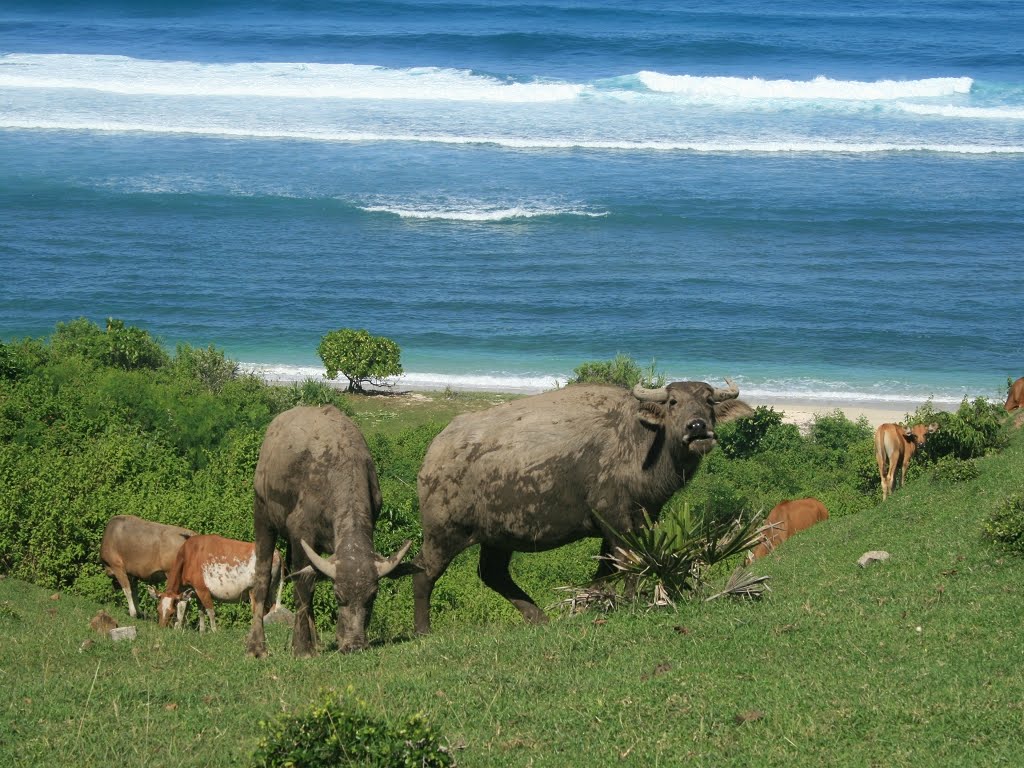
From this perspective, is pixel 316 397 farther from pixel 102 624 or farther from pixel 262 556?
pixel 262 556

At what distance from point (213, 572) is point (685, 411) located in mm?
6397

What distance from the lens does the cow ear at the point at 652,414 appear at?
12.8 meters

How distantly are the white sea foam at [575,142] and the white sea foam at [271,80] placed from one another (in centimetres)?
1045

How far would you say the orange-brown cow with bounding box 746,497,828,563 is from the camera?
19.6m

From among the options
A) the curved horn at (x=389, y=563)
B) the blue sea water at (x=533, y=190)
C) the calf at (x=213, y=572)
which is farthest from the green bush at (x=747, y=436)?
the curved horn at (x=389, y=563)

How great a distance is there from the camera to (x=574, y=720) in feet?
31.1

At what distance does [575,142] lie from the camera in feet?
230

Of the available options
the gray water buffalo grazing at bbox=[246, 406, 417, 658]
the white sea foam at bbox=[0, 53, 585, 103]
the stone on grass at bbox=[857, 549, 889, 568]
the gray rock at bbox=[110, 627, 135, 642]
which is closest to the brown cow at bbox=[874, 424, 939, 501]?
the stone on grass at bbox=[857, 549, 889, 568]

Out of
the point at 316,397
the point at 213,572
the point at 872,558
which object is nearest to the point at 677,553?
the point at 872,558

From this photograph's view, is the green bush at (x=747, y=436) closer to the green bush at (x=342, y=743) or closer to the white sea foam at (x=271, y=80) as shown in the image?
the green bush at (x=342, y=743)

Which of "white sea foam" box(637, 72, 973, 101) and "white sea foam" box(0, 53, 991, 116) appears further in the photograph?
"white sea foam" box(637, 72, 973, 101)

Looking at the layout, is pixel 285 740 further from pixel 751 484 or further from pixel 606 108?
pixel 606 108

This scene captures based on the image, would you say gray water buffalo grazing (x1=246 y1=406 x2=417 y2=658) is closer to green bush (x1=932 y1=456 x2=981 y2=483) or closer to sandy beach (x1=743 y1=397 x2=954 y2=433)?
green bush (x1=932 y1=456 x2=981 y2=483)

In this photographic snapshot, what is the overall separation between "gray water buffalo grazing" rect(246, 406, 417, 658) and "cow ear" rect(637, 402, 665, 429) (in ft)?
8.73
